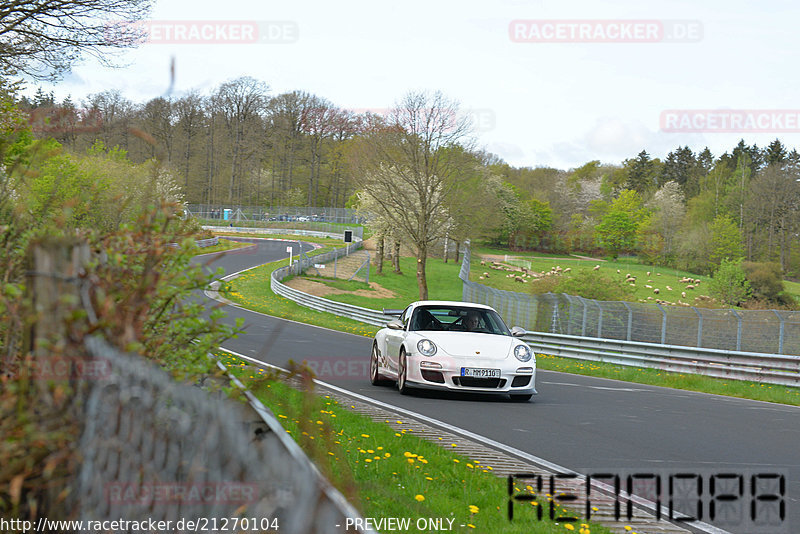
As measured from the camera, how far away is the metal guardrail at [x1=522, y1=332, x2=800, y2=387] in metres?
19.8

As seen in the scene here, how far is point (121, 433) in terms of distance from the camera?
251 cm

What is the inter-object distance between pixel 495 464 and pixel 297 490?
6094mm

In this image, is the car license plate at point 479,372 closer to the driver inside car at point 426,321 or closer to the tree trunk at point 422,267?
the driver inside car at point 426,321

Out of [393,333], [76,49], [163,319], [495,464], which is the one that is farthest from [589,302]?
[163,319]

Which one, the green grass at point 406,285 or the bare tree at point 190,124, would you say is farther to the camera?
the bare tree at point 190,124

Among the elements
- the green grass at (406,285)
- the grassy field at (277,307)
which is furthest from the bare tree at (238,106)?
the grassy field at (277,307)

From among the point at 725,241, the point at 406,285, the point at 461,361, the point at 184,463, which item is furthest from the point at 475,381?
the point at 725,241

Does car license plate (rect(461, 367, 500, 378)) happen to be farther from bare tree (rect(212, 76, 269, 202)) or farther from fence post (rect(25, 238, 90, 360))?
bare tree (rect(212, 76, 269, 202))

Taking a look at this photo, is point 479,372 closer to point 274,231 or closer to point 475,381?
point 475,381

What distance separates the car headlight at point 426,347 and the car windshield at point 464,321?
34.1 inches

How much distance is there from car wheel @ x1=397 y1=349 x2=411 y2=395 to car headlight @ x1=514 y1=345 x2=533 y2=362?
5.48 feet

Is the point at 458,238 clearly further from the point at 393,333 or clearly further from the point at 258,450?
the point at 258,450

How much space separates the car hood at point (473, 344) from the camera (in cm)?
1202

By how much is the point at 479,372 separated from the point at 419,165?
34.1 metres
